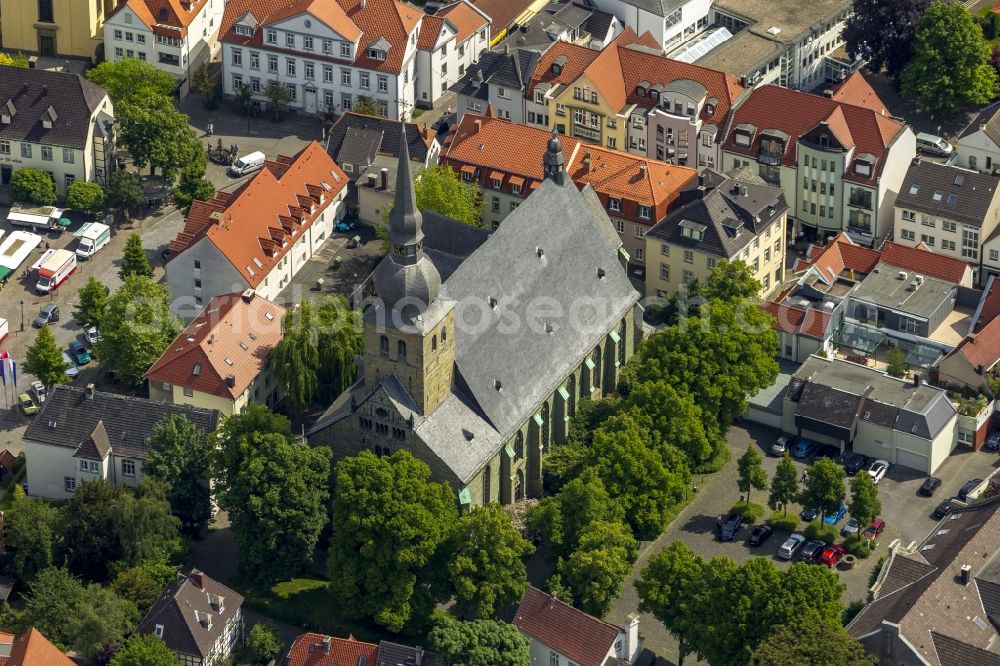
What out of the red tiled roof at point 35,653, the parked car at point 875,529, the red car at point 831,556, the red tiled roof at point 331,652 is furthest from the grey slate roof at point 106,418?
the parked car at point 875,529

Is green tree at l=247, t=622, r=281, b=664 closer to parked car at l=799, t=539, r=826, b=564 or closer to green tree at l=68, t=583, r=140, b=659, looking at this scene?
green tree at l=68, t=583, r=140, b=659

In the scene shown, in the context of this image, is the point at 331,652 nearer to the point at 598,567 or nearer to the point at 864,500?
the point at 598,567

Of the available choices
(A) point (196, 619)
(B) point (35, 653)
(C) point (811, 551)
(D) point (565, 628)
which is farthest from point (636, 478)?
(B) point (35, 653)

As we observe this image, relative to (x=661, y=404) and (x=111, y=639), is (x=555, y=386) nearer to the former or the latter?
(x=661, y=404)

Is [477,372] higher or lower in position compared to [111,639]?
higher

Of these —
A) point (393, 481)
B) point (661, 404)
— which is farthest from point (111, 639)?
point (661, 404)

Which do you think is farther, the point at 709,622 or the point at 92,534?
the point at 92,534
